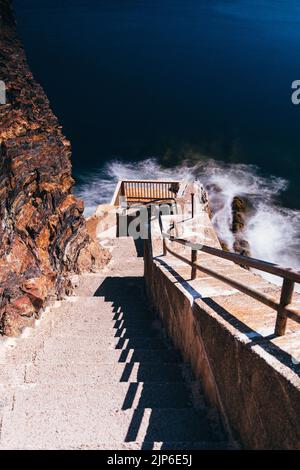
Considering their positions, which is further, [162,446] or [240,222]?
[240,222]

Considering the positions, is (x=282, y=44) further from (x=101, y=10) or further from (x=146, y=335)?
(x=146, y=335)

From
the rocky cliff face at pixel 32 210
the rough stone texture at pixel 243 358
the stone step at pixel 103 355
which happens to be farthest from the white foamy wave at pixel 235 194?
the rough stone texture at pixel 243 358

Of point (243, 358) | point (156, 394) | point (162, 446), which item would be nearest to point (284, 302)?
point (243, 358)

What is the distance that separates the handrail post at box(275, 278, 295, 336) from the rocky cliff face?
4.38 meters

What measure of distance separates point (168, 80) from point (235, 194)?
26717mm

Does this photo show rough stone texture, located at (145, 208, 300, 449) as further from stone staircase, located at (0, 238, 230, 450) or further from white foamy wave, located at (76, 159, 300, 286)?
white foamy wave, located at (76, 159, 300, 286)

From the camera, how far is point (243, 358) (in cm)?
315

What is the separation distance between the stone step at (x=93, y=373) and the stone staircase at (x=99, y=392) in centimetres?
1

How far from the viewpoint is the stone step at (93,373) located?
4.66m

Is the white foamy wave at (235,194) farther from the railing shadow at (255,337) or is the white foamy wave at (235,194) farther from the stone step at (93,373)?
the railing shadow at (255,337)

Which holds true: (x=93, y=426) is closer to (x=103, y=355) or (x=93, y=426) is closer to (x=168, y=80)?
(x=103, y=355)

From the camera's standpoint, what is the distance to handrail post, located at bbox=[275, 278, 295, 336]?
2.79m

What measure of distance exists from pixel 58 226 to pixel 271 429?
7.59 m

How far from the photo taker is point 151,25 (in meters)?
70.3
